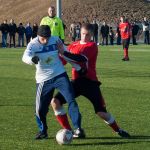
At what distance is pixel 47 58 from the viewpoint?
10.5 meters

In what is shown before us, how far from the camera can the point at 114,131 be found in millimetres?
11297

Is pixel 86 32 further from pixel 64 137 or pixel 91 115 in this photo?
pixel 91 115

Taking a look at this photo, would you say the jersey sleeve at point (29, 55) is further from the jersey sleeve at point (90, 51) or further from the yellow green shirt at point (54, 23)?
the yellow green shirt at point (54, 23)

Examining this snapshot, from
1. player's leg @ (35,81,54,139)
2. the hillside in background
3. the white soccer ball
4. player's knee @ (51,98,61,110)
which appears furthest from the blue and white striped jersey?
the hillside in background

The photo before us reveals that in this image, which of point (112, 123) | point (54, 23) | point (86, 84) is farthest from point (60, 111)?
point (54, 23)

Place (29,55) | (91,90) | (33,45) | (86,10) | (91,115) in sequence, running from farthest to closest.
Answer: (86,10) < (91,115) < (91,90) < (33,45) < (29,55)

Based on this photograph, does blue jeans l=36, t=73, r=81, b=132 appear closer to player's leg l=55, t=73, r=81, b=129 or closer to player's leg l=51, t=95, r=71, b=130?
player's leg l=55, t=73, r=81, b=129

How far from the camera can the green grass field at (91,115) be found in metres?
10.4

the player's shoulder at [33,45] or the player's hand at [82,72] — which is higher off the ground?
the player's shoulder at [33,45]

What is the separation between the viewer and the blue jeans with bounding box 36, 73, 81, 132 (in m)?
10.4

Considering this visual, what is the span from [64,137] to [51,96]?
82cm

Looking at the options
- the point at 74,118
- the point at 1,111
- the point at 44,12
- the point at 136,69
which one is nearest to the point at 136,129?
the point at 74,118

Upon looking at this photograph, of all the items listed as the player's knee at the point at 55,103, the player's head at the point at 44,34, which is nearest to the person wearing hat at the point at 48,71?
the player's head at the point at 44,34

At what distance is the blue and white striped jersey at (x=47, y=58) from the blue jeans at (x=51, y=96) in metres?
0.09
